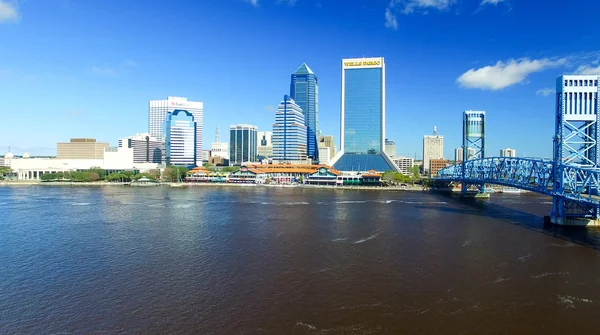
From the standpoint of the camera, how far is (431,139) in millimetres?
192750

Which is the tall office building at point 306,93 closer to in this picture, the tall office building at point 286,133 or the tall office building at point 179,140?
the tall office building at point 286,133

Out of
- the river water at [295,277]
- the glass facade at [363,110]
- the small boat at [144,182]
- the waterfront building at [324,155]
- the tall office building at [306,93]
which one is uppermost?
the tall office building at [306,93]

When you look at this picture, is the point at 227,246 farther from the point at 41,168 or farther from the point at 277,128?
the point at 41,168

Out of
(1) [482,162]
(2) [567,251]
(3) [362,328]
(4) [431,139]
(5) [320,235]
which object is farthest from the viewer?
(4) [431,139]

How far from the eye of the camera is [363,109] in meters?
121

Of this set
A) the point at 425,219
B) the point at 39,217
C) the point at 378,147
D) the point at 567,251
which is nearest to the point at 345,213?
the point at 425,219

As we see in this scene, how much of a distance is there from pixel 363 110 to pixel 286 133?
29.1 metres

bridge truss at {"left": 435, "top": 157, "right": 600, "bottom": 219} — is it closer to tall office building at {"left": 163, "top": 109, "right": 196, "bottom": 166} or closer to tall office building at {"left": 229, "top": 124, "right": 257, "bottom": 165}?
tall office building at {"left": 163, "top": 109, "right": 196, "bottom": 166}

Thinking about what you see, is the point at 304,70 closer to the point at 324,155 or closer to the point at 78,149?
the point at 324,155

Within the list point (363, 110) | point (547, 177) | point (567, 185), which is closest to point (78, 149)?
point (363, 110)

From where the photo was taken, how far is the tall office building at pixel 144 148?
16675 centimetres

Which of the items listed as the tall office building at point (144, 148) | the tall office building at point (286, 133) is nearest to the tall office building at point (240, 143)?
the tall office building at point (144, 148)

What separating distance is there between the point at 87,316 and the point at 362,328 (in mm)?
Result: 12730

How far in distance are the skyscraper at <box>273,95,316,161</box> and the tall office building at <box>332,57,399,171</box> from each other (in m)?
17.6
